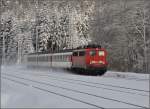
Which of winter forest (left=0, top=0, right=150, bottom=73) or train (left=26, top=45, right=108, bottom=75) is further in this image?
winter forest (left=0, top=0, right=150, bottom=73)

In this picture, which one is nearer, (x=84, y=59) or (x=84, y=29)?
(x=84, y=59)

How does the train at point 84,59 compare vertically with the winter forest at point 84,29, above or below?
below

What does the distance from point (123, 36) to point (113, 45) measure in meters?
2.13

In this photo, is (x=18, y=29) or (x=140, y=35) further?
(x=18, y=29)

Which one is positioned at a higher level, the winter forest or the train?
the winter forest

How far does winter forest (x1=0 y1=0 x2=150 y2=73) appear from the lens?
49312mm

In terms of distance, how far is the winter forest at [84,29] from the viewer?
162 feet

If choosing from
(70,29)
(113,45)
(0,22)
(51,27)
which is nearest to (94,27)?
(113,45)

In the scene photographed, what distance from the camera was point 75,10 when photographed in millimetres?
88625

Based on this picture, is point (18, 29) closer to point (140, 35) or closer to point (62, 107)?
point (140, 35)

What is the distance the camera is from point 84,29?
85.3m

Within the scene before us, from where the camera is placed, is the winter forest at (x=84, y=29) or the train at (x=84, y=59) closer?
the train at (x=84, y=59)

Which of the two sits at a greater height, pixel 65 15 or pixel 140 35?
pixel 65 15

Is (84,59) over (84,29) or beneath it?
beneath
